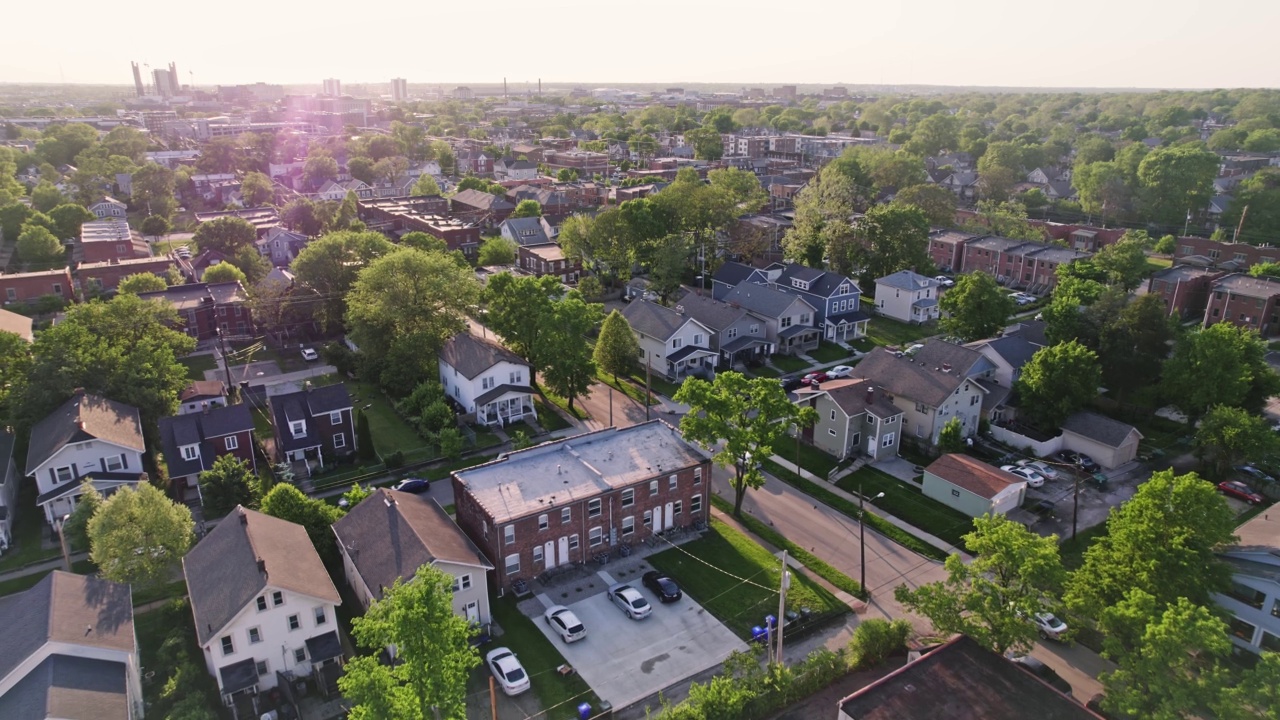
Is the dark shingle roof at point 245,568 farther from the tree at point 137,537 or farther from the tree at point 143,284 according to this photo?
the tree at point 143,284

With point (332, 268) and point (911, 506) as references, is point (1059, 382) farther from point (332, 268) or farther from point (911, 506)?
point (332, 268)

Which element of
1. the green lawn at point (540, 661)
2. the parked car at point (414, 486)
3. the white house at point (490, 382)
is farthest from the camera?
the white house at point (490, 382)

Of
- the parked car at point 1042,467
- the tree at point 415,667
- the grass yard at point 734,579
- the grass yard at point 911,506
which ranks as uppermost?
the tree at point 415,667

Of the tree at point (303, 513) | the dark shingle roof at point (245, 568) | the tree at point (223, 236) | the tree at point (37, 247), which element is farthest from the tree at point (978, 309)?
the tree at point (37, 247)

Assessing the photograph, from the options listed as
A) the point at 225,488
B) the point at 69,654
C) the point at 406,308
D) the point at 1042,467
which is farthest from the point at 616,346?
the point at 69,654

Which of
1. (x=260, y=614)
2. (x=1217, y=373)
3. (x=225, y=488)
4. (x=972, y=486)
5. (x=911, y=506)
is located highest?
(x=1217, y=373)

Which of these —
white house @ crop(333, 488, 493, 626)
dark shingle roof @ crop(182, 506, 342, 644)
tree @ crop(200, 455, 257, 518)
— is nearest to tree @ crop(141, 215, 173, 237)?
tree @ crop(200, 455, 257, 518)

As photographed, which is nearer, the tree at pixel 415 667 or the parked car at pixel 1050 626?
the tree at pixel 415 667
